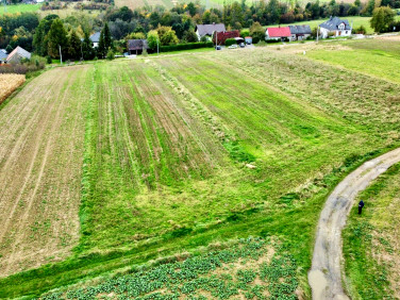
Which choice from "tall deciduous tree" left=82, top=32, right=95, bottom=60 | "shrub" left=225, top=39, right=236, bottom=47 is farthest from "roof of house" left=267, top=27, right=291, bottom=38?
"tall deciduous tree" left=82, top=32, right=95, bottom=60

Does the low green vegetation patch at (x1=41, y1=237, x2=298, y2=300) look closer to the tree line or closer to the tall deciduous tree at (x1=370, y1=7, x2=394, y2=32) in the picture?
the tree line

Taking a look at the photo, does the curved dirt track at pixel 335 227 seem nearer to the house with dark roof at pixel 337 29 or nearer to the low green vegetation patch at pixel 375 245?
the low green vegetation patch at pixel 375 245

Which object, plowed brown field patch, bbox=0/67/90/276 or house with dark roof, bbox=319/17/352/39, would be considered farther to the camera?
house with dark roof, bbox=319/17/352/39

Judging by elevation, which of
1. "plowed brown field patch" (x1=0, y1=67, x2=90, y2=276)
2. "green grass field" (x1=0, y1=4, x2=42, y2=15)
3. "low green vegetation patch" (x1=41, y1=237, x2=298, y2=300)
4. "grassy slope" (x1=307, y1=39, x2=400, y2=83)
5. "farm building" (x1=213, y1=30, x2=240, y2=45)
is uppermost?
"green grass field" (x1=0, y1=4, x2=42, y2=15)

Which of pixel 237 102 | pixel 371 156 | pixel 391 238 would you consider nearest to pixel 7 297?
pixel 391 238

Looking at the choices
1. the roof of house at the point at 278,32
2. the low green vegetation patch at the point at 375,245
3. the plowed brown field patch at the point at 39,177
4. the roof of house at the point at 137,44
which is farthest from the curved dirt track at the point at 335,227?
the roof of house at the point at 137,44

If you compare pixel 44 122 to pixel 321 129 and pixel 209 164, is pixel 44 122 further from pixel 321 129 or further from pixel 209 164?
pixel 321 129

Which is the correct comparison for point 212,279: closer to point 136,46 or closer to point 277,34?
point 136,46

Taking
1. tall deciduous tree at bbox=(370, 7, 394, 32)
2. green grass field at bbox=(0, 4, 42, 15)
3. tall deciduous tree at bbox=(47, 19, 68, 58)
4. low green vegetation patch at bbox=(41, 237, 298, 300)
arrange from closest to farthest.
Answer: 1. low green vegetation patch at bbox=(41, 237, 298, 300)
2. tall deciduous tree at bbox=(47, 19, 68, 58)
3. tall deciduous tree at bbox=(370, 7, 394, 32)
4. green grass field at bbox=(0, 4, 42, 15)
